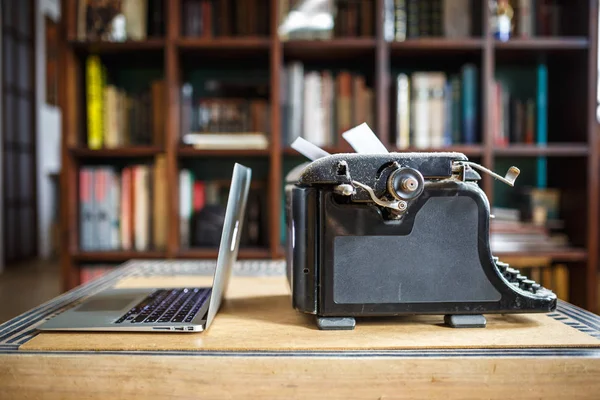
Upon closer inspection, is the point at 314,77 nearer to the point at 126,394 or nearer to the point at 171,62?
the point at 171,62

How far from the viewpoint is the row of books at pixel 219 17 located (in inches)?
90.8

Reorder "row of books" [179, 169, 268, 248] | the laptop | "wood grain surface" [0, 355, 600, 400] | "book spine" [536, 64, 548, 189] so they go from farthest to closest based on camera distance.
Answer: "book spine" [536, 64, 548, 189], "row of books" [179, 169, 268, 248], the laptop, "wood grain surface" [0, 355, 600, 400]

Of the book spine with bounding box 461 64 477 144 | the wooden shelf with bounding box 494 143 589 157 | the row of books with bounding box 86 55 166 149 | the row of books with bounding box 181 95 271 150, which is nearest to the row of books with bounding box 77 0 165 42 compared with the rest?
the row of books with bounding box 86 55 166 149

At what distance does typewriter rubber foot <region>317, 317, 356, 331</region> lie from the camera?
2.73 ft

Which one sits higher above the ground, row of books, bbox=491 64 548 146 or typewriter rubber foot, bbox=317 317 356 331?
row of books, bbox=491 64 548 146

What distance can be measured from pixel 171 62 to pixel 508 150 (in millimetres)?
1478

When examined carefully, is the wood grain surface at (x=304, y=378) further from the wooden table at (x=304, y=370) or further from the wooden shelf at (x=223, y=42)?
the wooden shelf at (x=223, y=42)

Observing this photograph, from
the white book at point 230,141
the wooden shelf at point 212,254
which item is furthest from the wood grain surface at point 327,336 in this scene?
the white book at point 230,141

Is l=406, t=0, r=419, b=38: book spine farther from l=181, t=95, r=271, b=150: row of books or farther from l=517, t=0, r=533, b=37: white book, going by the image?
l=181, t=95, r=271, b=150: row of books

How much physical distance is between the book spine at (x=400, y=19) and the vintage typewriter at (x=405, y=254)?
1606 millimetres

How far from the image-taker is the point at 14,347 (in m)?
0.75

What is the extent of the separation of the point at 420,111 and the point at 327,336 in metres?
1.65

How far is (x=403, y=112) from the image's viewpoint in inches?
89.7

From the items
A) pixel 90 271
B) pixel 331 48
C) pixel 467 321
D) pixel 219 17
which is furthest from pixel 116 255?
pixel 467 321
